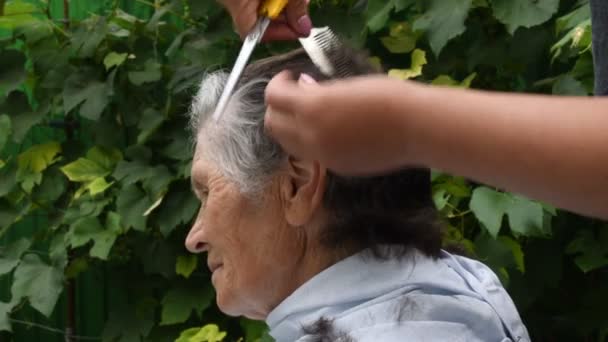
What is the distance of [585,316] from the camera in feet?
8.77

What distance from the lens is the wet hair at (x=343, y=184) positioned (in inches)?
60.4

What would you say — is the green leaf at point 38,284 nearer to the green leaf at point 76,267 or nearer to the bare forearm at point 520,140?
the green leaf at point 76,267

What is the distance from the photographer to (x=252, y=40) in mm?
1334

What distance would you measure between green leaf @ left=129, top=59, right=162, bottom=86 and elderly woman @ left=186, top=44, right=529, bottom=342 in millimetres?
1483

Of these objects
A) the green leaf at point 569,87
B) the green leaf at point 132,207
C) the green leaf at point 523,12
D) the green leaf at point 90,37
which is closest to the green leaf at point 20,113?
the green leaf at point 90,37

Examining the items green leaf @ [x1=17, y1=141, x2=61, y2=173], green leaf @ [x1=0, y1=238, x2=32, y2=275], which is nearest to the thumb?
green leaf @ [x1=0, y1=238, x2=32, y2=275]

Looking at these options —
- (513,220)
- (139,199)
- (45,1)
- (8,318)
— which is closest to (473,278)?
(513,220)

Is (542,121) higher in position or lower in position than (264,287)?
higher

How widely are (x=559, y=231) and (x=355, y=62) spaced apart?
1263mm

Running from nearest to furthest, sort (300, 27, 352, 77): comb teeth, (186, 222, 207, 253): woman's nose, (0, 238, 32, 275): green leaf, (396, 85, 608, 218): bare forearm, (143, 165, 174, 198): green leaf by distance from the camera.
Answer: (396, 85, 608, 218): bare forearm < (300, 27, 352, 77): comb teeth < (186, 222, 207, 253): woman's nose < (143, 165, 174, 198): green leaf < (0, 238, 32, 275): green leaf

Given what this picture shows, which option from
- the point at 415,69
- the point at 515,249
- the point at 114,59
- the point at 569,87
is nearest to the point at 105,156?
the point at 114,59

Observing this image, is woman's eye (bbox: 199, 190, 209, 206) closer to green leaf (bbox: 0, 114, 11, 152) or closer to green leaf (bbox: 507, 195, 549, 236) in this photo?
green leaf (bbox: 507, 195, 549, 236)

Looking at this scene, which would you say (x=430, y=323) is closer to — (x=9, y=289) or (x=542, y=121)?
(x=542, y=121)

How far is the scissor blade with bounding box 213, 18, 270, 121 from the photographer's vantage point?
4.17 ft
